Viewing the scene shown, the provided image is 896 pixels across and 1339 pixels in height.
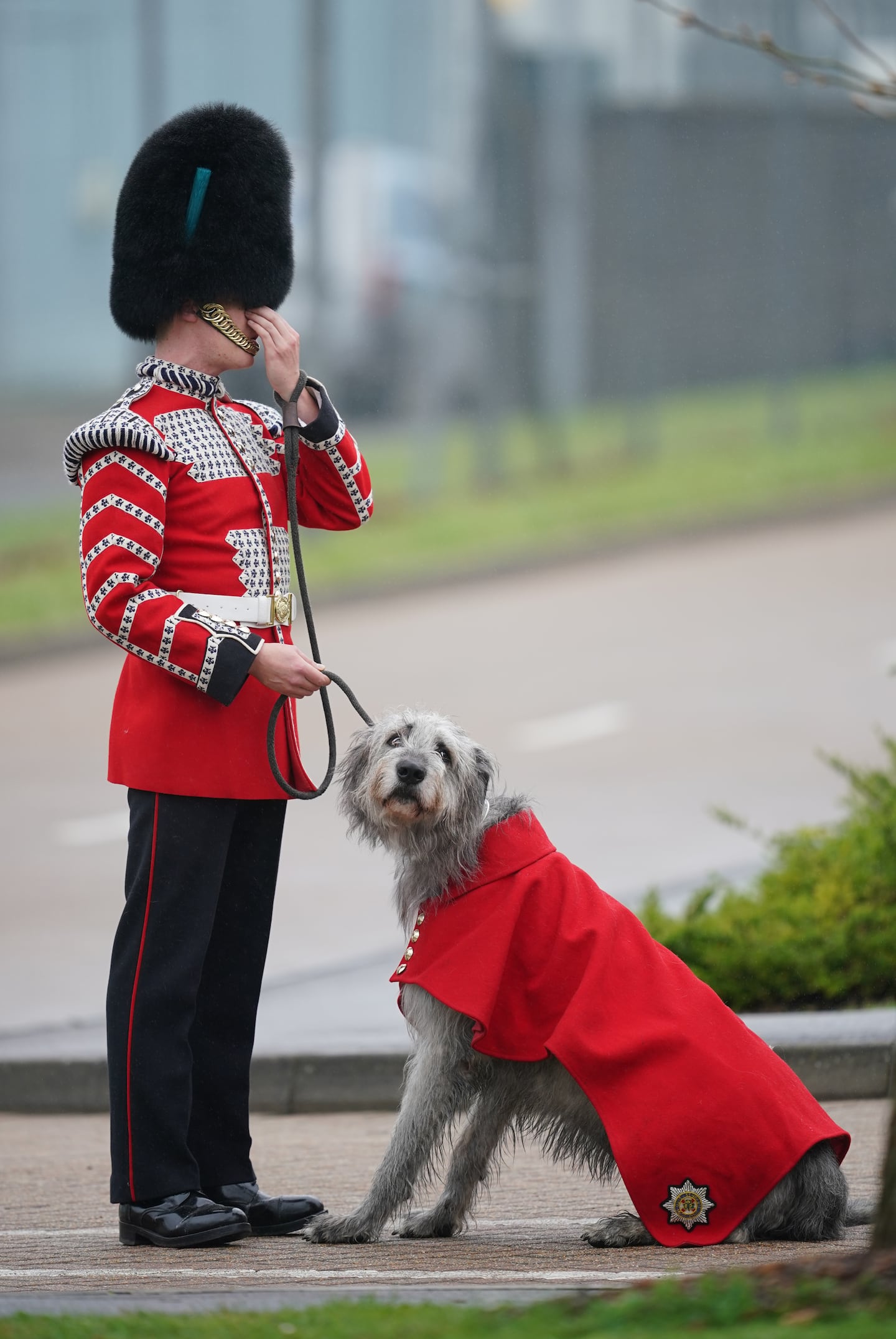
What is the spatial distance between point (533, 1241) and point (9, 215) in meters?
20.2

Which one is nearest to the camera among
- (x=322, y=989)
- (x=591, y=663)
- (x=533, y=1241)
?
(x=533, y=1241)

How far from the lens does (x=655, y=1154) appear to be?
4582mm

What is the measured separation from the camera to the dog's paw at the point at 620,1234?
4730 millimetres

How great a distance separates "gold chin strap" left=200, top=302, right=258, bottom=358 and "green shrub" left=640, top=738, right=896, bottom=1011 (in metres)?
3.08

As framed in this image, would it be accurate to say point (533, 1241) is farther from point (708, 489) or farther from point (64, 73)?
point (64, 73)

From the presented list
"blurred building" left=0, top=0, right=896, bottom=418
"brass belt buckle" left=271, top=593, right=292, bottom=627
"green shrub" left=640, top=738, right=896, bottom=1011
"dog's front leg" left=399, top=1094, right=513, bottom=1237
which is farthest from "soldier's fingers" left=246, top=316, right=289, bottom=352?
"blurred building" left=0, top=0, right=896, bottom=418

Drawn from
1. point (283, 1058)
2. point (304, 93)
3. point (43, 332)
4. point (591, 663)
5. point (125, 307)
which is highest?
point (304, 93)

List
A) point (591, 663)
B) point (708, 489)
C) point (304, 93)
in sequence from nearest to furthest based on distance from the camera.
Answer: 1. point (591, 663)
2. point (304, 93)
3. point (708, 489)

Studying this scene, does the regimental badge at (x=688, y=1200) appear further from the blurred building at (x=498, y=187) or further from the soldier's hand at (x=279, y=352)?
the blurred building at (x=498, y=187)

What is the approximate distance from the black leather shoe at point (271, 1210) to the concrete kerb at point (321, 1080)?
5.79 feet

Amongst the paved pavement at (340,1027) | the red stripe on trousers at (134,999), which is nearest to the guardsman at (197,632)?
the red stripe on trousers at (134,999)

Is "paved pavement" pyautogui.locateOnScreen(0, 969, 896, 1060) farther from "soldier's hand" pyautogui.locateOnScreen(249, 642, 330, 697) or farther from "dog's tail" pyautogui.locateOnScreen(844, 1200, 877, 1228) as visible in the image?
"soldier's hand" pyautogui.locateOnScreen(249, 642, 330, 697)

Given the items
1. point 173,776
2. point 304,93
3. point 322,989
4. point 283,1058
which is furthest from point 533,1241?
point 304,93

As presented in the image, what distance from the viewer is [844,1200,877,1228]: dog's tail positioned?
473cm
